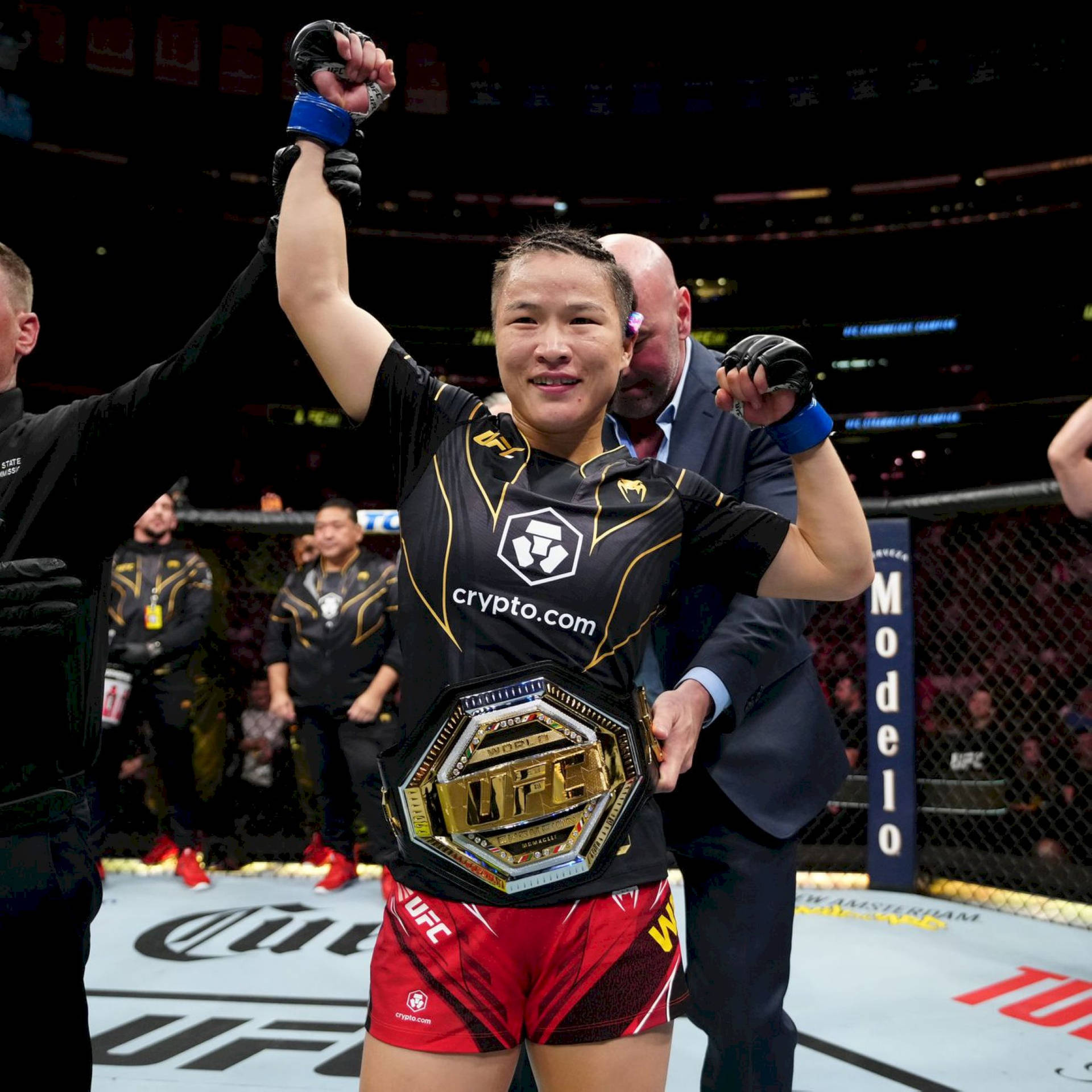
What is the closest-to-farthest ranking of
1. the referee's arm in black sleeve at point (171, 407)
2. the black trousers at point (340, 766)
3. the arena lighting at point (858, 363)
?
the referee's arm in black sleeve at point (171, 407) → the black trousers at point (340, 766) → the arena lighting at point (858, 363)

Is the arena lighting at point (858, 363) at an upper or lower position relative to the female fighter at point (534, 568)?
upper

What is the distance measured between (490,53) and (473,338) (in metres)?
5.17

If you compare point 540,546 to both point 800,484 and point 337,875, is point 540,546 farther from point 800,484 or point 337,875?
point 337,875

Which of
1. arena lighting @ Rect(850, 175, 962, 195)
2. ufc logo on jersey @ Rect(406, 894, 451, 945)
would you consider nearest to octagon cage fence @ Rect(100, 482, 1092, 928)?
ufc logo on jersey @ Rect(406, 894, 451, 945)

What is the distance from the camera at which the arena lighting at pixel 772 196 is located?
61.3ft

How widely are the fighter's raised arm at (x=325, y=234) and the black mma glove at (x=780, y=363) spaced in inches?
17.2

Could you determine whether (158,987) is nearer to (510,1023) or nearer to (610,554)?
(510,1023)

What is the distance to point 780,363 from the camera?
47.1 inches

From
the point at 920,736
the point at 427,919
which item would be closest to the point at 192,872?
the point at 920,736

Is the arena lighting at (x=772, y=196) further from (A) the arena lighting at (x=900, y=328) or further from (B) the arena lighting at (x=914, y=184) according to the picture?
(A) the arena lighting at (x=900, y=328)

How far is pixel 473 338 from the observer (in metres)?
20.4

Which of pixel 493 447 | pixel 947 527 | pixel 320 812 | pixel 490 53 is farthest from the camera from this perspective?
pixel 490 53

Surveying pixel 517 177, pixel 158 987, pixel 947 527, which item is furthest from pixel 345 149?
pixel 517 177

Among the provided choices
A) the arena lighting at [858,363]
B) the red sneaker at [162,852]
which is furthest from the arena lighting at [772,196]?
the red sneaker at [162,852]
